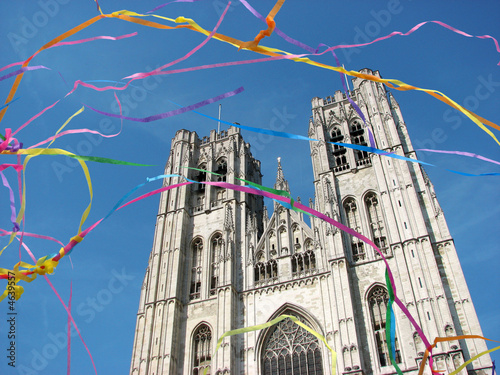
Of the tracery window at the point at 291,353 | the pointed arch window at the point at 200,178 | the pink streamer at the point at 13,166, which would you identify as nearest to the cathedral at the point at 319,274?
the tracery window at the point at 291,353

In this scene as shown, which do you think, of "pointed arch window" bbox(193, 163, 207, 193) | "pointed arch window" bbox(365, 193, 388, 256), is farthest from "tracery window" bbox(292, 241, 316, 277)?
"pointed arch window" bbox(193, 163, 207, 193)

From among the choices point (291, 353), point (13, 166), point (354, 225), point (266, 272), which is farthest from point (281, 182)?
point (13, 166)

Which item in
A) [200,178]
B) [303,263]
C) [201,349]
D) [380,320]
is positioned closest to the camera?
[380,320]

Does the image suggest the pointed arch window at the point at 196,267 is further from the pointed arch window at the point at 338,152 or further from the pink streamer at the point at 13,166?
the pink streamer at the point at 13,166

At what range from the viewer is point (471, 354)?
20.9m

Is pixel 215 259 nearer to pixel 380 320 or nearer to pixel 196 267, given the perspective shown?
pixel 196 267

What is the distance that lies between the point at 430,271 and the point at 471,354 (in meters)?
4.07

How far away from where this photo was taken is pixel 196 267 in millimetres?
31031

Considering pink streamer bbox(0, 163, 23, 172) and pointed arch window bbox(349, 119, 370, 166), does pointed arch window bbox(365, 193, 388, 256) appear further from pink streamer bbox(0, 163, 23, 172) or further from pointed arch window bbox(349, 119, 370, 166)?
pink streamer bbox(0, 163, 23, 172)

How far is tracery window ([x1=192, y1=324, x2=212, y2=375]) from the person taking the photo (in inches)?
1029

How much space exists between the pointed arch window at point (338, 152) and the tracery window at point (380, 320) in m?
9.22

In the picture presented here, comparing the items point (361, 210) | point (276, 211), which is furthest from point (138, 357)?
point (361, 210)

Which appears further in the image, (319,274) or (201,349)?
(201,349)

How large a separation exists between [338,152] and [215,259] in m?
10.8
